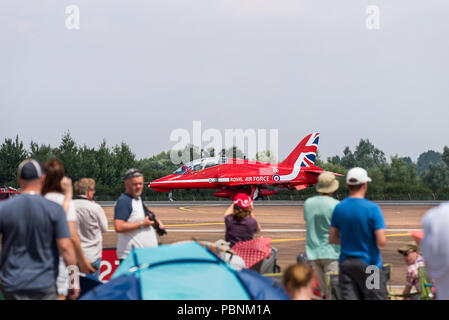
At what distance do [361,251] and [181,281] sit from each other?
2.00 metres

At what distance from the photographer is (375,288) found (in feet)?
17.5

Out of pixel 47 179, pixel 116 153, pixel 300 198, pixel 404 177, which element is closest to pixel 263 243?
pixel 47 179

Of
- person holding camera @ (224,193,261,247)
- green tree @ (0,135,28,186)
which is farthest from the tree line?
person holding camera @ (224,193,261,247)

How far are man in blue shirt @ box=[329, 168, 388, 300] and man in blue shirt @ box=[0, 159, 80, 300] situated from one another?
2.80 metres

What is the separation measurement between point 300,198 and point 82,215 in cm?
4585

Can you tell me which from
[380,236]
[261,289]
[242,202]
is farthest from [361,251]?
[242,202]

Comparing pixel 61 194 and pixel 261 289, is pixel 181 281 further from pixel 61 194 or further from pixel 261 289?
pixel 61 194

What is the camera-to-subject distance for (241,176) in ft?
119

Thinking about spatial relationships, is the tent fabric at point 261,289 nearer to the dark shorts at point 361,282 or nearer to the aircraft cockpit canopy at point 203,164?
the dark shorts at point 361,282

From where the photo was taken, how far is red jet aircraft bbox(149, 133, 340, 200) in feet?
118

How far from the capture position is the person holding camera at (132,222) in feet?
21.3

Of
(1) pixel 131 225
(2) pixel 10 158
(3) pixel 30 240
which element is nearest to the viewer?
(3) pixel 30 240

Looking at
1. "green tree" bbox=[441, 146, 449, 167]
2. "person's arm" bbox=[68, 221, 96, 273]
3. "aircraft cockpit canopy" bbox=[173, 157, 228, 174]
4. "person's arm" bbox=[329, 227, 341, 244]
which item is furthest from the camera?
"green tree" bbox=[441, 146, 449, 167]

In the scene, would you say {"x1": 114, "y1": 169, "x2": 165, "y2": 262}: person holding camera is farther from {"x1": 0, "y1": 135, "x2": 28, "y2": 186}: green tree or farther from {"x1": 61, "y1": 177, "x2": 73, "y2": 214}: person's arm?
{"x1": 0, "y1": 135, "x2": 28, "y2": 186}: green tree
